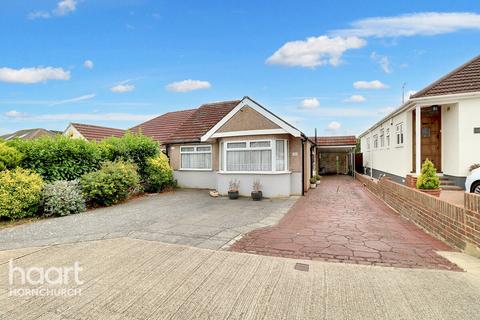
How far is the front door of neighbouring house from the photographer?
12.4 meters

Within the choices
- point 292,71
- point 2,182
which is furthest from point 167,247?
point 292,71

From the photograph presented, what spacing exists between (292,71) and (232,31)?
495 centimetres

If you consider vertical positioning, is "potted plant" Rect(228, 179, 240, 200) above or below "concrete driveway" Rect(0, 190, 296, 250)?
above

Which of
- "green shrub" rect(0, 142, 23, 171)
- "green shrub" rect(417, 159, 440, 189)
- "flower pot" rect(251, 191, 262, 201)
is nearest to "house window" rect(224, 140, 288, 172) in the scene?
"flower pot" rect(251, 191, 262, 201)

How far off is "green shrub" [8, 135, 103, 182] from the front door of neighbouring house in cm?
1569

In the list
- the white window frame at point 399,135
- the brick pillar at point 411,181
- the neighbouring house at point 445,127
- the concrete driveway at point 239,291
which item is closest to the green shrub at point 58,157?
the concrete driveway at point 239,291

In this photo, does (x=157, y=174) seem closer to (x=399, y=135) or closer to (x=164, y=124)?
(x=164, y=124)

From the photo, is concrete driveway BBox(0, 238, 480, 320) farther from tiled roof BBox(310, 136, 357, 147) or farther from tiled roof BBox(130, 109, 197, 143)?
tiled roof BBox(310, 136, 357, 147)

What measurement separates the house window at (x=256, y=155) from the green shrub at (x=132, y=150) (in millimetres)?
4958

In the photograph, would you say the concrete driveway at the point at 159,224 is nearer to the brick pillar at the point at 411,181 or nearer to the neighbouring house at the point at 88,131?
the brick pillar at the point at 411,181

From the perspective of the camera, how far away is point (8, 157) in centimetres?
958

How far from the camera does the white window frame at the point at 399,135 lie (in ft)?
45.8

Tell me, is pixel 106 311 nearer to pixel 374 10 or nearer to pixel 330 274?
pixel 330 274

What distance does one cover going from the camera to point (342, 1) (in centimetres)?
1138
